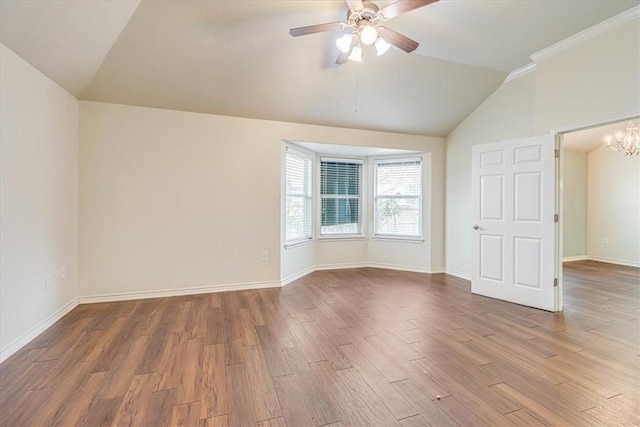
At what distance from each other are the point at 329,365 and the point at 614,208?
295 inches

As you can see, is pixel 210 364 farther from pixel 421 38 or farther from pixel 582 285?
pixel 582 285

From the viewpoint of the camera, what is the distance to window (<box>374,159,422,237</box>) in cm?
554

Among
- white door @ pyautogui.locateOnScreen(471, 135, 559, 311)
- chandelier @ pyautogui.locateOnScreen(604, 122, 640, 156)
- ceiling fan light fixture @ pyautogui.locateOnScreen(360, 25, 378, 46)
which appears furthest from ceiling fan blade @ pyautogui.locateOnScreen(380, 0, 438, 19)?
chandelier @ pyautogui.locateOnScreen(604, 122, 640, 156)

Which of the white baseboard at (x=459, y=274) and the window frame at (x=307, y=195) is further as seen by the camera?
the white baseboard at (x=459, y=274)

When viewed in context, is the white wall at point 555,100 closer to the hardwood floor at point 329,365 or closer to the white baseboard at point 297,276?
the hardwood floor at point 329,365

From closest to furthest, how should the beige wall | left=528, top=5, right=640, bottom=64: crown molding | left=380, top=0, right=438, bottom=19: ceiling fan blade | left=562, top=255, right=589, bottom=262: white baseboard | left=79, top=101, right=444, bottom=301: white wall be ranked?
left=380, top=0, right=438, bottom=19: ceiling fan blade, left=528, top=5, right=640, bottom=64: crown molding, left=79, top=101, right=444, bottom=301: white wall, the beige wall, left=562, top=255, right=589, bottom=262: white baseboard

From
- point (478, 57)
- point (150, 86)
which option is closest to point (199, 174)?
point (150, 86)

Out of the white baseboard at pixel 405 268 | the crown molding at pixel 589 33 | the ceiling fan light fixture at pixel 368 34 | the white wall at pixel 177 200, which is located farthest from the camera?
the white baseboard at pixel 405 268

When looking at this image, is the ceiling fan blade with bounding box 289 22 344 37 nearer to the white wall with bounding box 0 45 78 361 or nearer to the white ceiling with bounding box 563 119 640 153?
the white wall with bounding box 0 45 78 361

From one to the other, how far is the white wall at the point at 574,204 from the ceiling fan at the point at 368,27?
6200 mm

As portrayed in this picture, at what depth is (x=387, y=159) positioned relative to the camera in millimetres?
5703

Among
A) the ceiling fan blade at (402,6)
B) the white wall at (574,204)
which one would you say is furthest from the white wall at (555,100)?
the white wall at (574,204)

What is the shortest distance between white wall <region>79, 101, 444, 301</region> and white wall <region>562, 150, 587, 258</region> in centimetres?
588

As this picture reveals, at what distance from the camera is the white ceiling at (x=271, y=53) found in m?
2.61
